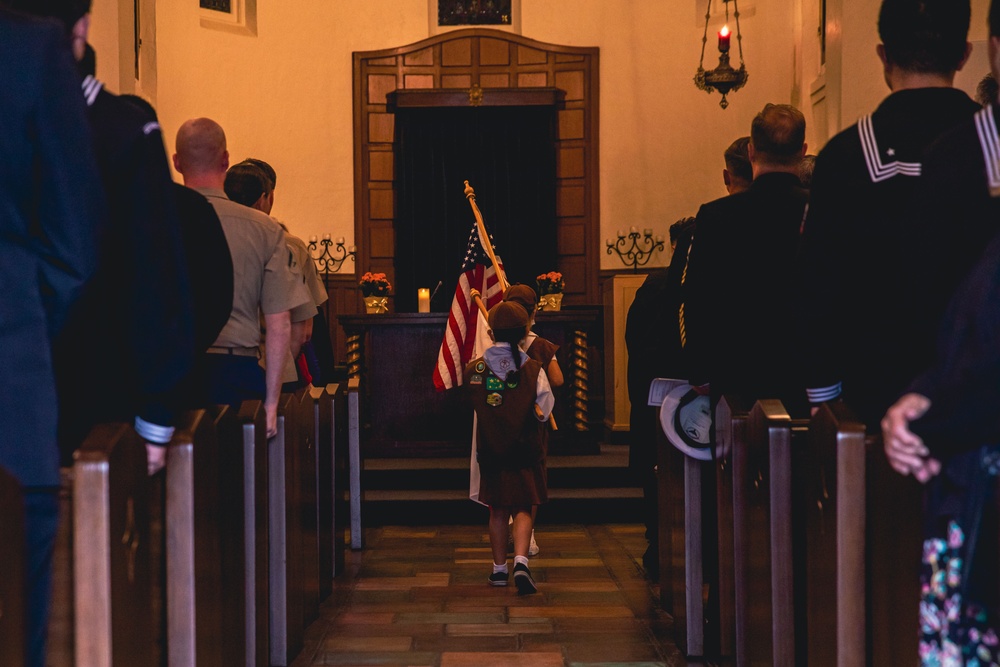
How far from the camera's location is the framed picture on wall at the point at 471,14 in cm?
1217

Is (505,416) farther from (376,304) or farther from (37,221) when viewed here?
(376,304)

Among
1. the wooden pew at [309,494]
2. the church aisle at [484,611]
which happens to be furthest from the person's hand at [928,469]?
the wooden pew at [309,494]

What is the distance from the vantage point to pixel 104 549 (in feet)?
6.23

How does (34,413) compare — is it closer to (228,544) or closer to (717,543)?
(228,544)

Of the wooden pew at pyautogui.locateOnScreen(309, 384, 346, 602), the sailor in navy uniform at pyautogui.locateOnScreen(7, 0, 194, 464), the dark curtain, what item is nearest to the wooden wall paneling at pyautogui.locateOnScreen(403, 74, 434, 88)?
the dark curtain

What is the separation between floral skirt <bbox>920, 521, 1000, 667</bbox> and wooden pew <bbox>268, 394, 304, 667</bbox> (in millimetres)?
2564

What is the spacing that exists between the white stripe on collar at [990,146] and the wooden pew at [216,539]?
1.60m

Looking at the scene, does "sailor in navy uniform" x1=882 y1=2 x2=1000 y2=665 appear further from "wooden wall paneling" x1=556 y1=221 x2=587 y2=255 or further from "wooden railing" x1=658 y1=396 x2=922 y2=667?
"wooden wall paneling" x1=556 y1=221 x2=587 y2=255

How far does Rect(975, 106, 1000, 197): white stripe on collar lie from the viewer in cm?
176

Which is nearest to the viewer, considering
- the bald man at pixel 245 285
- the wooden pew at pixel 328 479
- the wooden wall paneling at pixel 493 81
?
the bald man at pixel 245 285

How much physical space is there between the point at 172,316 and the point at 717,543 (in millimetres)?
2098

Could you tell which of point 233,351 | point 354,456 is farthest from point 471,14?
point 233,351

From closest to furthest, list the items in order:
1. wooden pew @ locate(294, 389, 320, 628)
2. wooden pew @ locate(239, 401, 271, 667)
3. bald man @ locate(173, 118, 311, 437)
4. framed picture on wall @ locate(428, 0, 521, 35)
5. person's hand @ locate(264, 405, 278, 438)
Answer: wooden pew @ locate(239, 401, 271, 667)
bald man @ locate(173, 118, 311, 437)
person's hand @ locate(264, 405, 278, 438)
wooden pew @ locate(294, 389, 320, 628)
framed picture on wall @ locate(428, 0, 521, 35)

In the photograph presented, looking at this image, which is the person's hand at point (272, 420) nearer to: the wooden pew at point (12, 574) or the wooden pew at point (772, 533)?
the wooden pew at point (772, 533)
